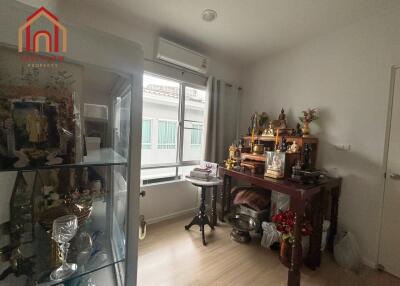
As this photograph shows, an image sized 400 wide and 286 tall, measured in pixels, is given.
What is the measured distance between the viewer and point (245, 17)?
77.6 inches

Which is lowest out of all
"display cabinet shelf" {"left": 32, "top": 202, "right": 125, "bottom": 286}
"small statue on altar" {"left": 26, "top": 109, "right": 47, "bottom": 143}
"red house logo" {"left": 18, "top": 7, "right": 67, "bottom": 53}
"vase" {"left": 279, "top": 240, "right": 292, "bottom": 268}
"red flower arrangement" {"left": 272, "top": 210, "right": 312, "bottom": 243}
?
"vase" {"left": 279, "top": 240, "right": 292, "bottom": 268}

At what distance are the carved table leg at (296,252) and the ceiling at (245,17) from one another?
1843 millimetres

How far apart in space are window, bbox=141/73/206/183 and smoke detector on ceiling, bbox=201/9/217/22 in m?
0.90

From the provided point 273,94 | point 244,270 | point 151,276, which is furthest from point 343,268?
point 273,94

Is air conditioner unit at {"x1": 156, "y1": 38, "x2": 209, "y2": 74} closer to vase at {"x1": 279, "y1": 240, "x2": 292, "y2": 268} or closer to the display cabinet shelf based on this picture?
the display cabinet shelf

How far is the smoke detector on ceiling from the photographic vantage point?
1896 mm

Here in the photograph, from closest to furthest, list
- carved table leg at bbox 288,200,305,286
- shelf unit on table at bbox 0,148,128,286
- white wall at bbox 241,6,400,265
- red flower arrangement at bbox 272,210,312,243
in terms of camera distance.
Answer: shelf unit on table at bbox 0,148,128,286 < carved table leg at bbox 288,200,305,286 < red flower arrangement at bbox 272,210,312,243 < white wall at bbox 241,6,400,265

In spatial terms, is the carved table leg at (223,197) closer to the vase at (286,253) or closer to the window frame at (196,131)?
the window frame at (196,131)

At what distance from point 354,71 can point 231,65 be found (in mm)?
1692

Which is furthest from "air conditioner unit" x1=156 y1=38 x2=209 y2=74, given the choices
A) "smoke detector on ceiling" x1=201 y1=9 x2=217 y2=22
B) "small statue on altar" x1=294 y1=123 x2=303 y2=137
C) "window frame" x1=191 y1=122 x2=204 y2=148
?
"small statue on altar" x1=294 y1=123 x2=303 y2=137

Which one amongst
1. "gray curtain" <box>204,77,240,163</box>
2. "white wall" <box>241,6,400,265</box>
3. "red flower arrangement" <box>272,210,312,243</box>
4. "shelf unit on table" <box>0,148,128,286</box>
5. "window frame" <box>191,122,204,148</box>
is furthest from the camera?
"window frame" <box>191,122,204,148</box>

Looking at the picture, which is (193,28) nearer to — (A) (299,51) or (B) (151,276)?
(A) (299,51)

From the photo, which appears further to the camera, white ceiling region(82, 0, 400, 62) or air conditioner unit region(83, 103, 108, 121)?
white ceiling region(82, 0, 400, 62)

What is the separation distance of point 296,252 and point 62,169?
178cm
